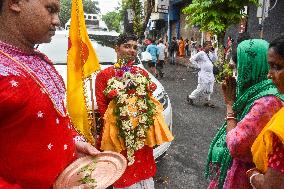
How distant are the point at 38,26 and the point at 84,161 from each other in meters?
0.68

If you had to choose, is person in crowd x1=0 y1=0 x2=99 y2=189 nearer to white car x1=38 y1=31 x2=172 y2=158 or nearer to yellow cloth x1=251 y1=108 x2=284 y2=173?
yellow cloth x1=251 y1=108 x2=284 y2=173

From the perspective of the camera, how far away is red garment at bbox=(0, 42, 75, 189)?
1.37m

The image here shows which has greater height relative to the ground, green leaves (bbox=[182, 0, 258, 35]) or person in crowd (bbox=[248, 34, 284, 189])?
green leaves (bbox=[182, 0, 258, 35])

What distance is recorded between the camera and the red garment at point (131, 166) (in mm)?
3523

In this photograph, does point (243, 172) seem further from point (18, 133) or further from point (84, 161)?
point (18, 133)

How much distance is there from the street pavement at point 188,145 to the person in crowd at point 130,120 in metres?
1.18

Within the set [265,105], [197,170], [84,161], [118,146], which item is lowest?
[197,170]

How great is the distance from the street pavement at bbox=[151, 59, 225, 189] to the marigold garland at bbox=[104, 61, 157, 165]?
1388mm

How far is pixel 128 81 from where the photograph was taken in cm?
358

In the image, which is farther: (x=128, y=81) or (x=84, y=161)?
(x=128, y=81)

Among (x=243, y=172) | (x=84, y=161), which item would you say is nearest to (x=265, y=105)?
(x=243, y=172)

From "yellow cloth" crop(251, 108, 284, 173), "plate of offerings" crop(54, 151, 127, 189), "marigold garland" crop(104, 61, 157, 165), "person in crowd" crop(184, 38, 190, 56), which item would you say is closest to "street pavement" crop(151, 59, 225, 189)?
"marigold garland" crop(104, 61, 157, 165)

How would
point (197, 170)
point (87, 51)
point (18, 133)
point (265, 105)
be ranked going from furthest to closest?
point (197, 170) < point (87, 51) < point (265, 105) < point (18, 133)

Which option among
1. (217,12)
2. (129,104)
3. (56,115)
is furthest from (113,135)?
(217,12)
